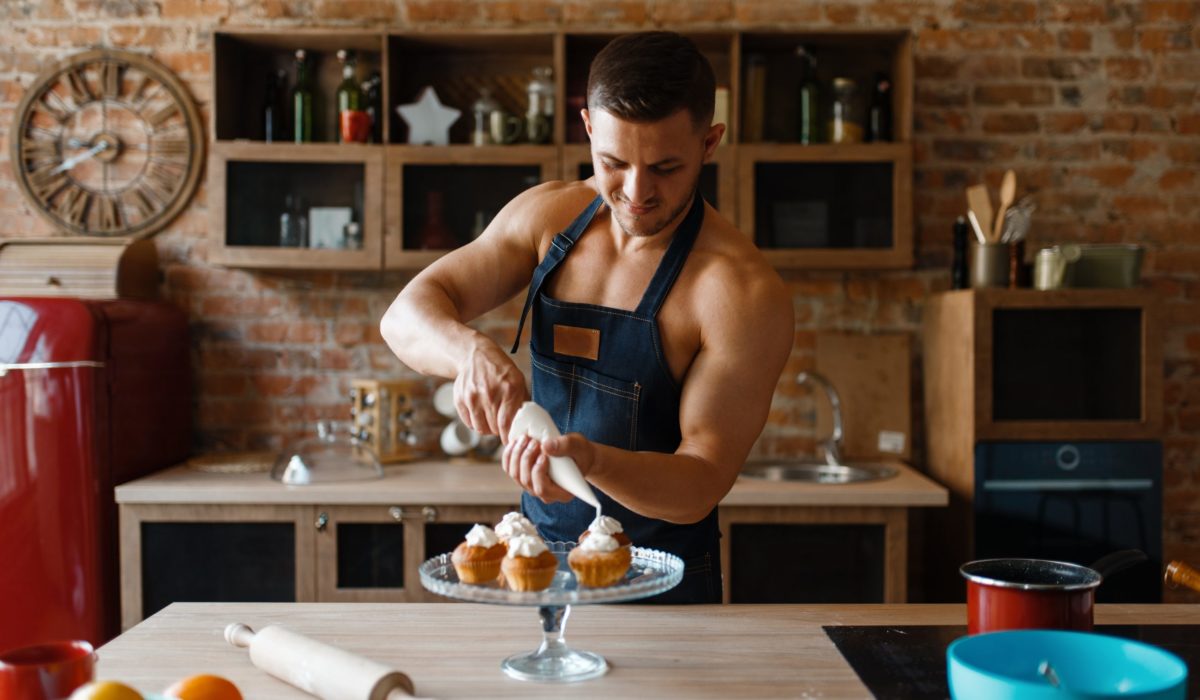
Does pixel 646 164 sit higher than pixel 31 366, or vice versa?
pixel 646 164

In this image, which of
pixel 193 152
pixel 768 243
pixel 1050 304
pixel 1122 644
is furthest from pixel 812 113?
pixel 1122 644

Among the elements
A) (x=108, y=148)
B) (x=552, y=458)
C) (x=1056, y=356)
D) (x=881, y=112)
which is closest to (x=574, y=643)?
(x=552, y=458)

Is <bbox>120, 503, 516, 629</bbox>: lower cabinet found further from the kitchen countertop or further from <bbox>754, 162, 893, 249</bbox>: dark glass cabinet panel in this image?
<bbox>754, 162, 893, 249</bbox>: dark glass cabinet panel

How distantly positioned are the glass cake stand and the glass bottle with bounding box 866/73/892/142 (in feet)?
7.28

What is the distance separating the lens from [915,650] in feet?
4.70

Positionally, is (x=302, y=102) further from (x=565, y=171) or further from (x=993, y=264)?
(x=993, y=264)

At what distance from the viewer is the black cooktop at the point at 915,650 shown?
1.29 meters

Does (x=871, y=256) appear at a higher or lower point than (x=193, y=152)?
lower

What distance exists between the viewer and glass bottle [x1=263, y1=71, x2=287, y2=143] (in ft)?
11.2

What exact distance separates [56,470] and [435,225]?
1.29 meters

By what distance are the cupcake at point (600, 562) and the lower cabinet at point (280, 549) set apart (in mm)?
1568

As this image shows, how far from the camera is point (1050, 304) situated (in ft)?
10.0

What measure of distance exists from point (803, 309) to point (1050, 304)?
2.68ft

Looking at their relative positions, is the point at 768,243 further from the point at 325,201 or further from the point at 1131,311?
the point at 325,201
